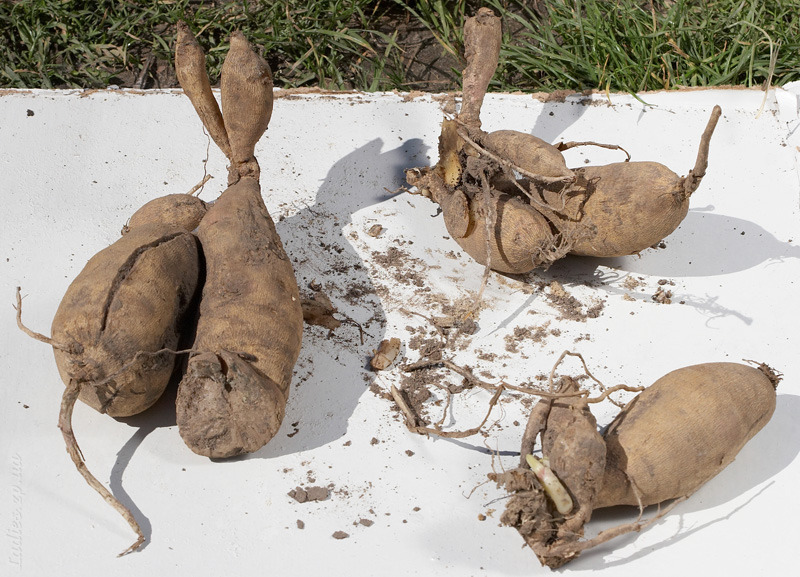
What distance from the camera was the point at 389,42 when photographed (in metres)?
3.55

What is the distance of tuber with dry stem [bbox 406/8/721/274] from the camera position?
228cm

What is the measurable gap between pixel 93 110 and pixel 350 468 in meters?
1.47

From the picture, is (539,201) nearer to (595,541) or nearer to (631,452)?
(631,452)

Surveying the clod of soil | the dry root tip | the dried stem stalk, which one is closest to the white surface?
the clod of soil

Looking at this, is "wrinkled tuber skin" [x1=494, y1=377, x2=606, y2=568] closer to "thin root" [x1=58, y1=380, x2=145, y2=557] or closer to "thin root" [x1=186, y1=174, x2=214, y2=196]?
"thin root" [x1=58, y1=380, x2=145, y2=557]

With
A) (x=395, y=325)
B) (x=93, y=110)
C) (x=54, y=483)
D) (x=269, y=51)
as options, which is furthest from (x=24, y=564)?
(x=269, y=51)

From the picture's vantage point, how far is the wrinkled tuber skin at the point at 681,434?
1.83 meters

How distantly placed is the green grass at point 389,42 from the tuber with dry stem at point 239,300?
103 cm

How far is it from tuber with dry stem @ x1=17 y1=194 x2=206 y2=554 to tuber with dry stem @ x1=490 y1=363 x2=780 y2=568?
0.78m

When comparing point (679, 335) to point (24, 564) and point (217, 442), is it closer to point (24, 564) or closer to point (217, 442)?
point (217, 442)

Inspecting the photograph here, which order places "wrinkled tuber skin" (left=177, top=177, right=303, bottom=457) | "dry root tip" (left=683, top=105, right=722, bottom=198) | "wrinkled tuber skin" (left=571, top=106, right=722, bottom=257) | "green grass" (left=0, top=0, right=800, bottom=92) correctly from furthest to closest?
"green grass" (left=0, top=0, right=800, bottom=92)
"wrinkled tuber skin" (left=571, top=106, right=722, bottom=257)
"dry root tip" (left=683, top=105, right=722, bottom=198)
"wrinkled tuber skin" (left=177, top=177, right=303, bottom=457)

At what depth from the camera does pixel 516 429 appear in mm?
2096

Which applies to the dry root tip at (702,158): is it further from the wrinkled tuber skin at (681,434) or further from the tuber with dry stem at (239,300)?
the tuber with dry stem at (239,300)

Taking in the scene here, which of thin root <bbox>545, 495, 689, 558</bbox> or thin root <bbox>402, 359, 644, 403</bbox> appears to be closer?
thin root <bbox>545, 495, 689, 558</bbox>
